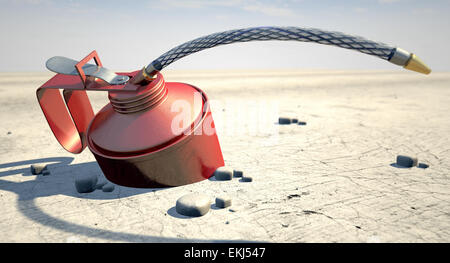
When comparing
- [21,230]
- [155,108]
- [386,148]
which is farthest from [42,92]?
[386,148]

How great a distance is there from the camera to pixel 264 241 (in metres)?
2.37

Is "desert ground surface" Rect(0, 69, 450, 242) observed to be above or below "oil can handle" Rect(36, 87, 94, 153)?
below

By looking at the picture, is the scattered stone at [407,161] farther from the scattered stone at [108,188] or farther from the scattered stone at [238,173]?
the scattered stone at [108,188]

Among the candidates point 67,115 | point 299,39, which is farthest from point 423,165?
point 67,115

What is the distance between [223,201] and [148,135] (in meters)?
0.92

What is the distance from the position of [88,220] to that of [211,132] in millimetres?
1354

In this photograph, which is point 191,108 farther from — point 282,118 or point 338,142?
point 282,118

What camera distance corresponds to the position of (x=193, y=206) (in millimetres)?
2711

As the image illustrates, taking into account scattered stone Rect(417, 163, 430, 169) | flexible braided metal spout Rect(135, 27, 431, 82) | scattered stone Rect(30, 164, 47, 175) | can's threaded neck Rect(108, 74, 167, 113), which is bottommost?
scattered stone Rect(30, 164, 47, 175)

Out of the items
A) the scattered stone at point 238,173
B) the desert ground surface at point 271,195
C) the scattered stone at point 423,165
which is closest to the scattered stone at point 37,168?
the desert ground surface at point 271,195

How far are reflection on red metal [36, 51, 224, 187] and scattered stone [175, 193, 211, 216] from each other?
46cm

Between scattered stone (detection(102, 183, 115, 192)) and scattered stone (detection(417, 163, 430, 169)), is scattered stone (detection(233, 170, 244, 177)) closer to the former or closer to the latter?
scattered stone (detection(102, 183, 115, 192))

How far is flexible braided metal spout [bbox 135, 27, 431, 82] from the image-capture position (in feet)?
7.34

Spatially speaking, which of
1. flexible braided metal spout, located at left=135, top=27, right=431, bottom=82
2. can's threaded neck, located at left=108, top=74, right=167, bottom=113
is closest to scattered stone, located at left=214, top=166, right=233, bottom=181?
can's threaded neck, located at left=108, top=74, right=167, bottom=113
